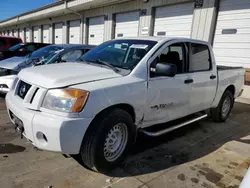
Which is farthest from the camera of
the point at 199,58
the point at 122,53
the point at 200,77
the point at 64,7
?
the point at 64,7

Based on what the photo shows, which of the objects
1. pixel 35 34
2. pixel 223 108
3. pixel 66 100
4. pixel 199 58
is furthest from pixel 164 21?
pixel 35 34

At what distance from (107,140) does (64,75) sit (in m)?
0.95

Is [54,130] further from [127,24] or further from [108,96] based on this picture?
[127,24]

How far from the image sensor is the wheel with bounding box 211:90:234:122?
4.91 meters

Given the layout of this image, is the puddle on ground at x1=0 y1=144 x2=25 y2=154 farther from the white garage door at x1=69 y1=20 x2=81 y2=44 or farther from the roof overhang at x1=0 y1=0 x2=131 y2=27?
the white garage door at x1=69 y1=20 x2=81 y2=44

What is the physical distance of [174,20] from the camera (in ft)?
31.3

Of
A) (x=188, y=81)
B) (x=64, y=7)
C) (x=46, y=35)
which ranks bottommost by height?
(x=188, y=81)

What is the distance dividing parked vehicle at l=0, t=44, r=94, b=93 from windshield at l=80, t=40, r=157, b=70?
2479 mm

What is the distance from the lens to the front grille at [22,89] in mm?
2670

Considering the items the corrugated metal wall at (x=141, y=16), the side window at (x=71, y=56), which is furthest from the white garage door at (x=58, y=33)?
the side window at (x=71, y=56)

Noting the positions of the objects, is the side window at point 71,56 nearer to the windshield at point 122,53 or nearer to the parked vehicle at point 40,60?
the parked vehicle at point 40,60

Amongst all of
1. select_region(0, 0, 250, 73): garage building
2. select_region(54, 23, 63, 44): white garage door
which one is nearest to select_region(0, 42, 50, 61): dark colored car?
select_region(0, 0, 250, 73): garage building

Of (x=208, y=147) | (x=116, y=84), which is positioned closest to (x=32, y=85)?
(x=116, y=84)

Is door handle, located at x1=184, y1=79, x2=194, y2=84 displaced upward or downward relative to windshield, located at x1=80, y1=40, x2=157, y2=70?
downward
